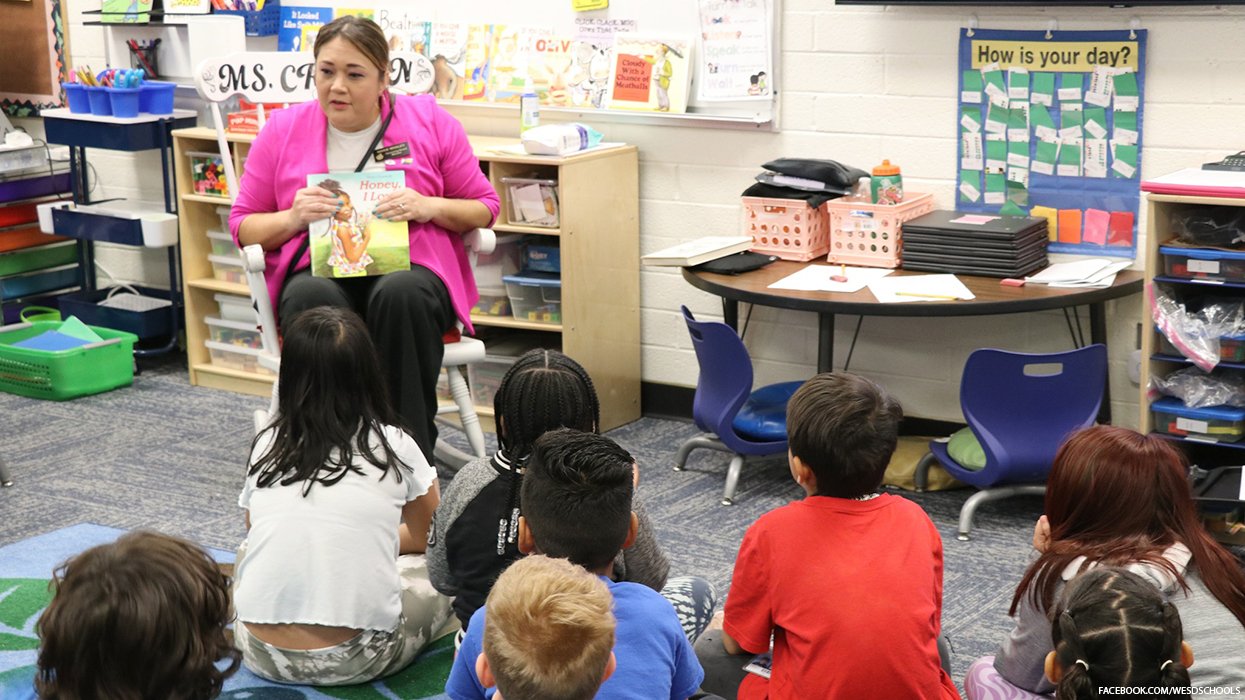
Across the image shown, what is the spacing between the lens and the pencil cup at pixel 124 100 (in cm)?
482

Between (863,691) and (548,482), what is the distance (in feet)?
1.70

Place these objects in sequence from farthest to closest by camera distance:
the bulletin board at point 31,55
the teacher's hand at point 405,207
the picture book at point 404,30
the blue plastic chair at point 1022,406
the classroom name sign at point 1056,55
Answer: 1. the bulletin board at point 31,55
2. the picture book at point 404,30
3. the classroom name sign at point 1056,55
4. the teacher's hand at point 405,207
5. the blue plastic chair at point 1022,406

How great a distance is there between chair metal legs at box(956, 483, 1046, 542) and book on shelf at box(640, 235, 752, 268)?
0.95 meters

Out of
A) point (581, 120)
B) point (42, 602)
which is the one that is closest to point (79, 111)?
point (581, 120)

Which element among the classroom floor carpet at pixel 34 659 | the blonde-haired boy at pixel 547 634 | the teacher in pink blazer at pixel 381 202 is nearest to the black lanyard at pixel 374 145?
the teacher in pink blazer at pixel 381 202

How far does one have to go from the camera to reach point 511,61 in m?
4.54

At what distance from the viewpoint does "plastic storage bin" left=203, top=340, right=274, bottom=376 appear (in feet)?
16.0

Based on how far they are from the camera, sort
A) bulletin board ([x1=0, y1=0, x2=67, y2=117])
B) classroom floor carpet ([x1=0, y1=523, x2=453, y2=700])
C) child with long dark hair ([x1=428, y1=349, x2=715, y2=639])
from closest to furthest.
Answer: child with long dark hair ([x1=428, y1=349, x2=715, y2=639]), classroom floor carpet ([x1=0, y1=523, x2=453, y2=700]), bulletin board ([x1=0, y1=0, x2=67, y2=117])

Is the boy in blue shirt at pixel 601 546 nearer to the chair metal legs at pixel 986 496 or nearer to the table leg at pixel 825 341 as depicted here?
the chair metal legs at pixel 986 496

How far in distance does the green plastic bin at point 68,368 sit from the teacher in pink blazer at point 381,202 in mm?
1383

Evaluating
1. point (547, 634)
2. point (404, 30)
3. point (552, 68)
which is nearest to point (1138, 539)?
point (547, 634)

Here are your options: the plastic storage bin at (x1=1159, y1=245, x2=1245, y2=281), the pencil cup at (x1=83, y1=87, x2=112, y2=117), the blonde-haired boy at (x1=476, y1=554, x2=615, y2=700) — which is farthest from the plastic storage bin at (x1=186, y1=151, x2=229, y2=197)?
the blonde-haired boy at (x1=476, y1=554, x2=615, y2=700)

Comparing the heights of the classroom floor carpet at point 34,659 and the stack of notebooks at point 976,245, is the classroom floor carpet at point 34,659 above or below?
below

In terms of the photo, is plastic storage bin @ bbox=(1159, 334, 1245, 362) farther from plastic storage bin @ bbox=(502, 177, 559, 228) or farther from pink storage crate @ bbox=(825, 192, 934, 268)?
plastic storage bin @ bbox=(502, 177, 559, 228)
